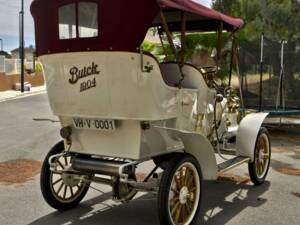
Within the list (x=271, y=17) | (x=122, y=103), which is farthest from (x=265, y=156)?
(x=271, y=17)

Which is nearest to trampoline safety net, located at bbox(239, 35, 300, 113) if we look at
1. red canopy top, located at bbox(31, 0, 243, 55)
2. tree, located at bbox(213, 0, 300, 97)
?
tree, located at bbox(213, 0, 300, 97)

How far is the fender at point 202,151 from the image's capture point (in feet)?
18.4

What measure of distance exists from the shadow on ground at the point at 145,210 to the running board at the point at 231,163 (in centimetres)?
48

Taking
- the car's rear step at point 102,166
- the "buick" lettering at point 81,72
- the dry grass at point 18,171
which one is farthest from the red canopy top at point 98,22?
the dry grass at point 18,171

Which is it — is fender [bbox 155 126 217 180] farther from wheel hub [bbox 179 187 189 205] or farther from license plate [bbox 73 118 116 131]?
license plate [bbox 73 118 116 131]

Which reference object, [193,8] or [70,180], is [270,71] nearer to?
[193,8]

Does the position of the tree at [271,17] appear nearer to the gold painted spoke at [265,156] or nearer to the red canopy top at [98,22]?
the gold painted spoke at [265,156]

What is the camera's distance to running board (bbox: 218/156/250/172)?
6350mm

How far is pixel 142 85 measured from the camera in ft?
15.9

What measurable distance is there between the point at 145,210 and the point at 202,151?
1088mm

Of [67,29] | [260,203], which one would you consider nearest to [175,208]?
[260,203]

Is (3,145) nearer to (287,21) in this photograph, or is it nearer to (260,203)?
(260,203)

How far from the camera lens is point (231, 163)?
663 cm

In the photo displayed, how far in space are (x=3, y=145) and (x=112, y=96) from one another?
6.24 metres
